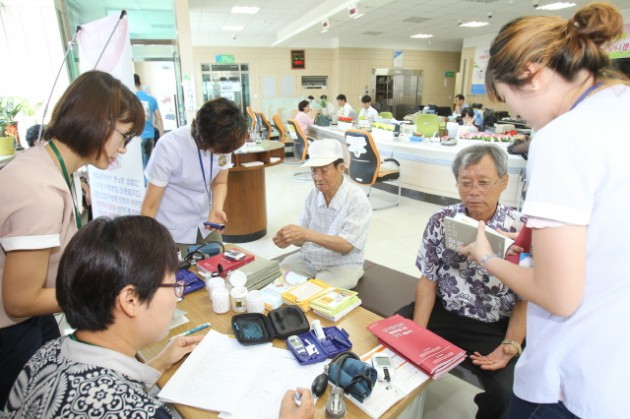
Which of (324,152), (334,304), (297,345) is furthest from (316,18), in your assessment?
(297,345)

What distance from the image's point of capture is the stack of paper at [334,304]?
1398mm

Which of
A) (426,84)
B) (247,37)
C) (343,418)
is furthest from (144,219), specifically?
(426,84)

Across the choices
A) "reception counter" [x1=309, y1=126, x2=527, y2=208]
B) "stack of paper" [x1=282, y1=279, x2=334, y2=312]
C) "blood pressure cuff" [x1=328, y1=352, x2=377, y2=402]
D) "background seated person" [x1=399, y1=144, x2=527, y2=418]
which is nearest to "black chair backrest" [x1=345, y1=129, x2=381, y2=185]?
"reception counter" [x1=309, y1=126, x2=527, y2=208]

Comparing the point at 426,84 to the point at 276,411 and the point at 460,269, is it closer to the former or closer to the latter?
the point at 460,269

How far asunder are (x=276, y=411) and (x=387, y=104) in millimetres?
13688

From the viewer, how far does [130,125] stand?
54.3 inches

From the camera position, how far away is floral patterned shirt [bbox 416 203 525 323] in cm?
162

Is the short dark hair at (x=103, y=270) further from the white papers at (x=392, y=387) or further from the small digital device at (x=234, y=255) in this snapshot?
the small digital device at (x=234, y=255)

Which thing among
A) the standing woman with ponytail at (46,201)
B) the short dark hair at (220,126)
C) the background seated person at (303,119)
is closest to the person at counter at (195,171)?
the short dark hair at (220,126)

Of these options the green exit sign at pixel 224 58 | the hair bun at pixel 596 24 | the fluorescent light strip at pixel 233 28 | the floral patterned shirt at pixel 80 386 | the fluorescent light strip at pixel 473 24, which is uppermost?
the fluorescent light strip at pixel 233 28

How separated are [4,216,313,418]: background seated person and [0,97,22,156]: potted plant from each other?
8.86 ft

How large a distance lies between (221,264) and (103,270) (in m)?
0.97

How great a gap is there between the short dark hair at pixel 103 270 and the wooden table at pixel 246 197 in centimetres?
296

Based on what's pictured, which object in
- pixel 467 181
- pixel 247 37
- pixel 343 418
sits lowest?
pixel 343 418
